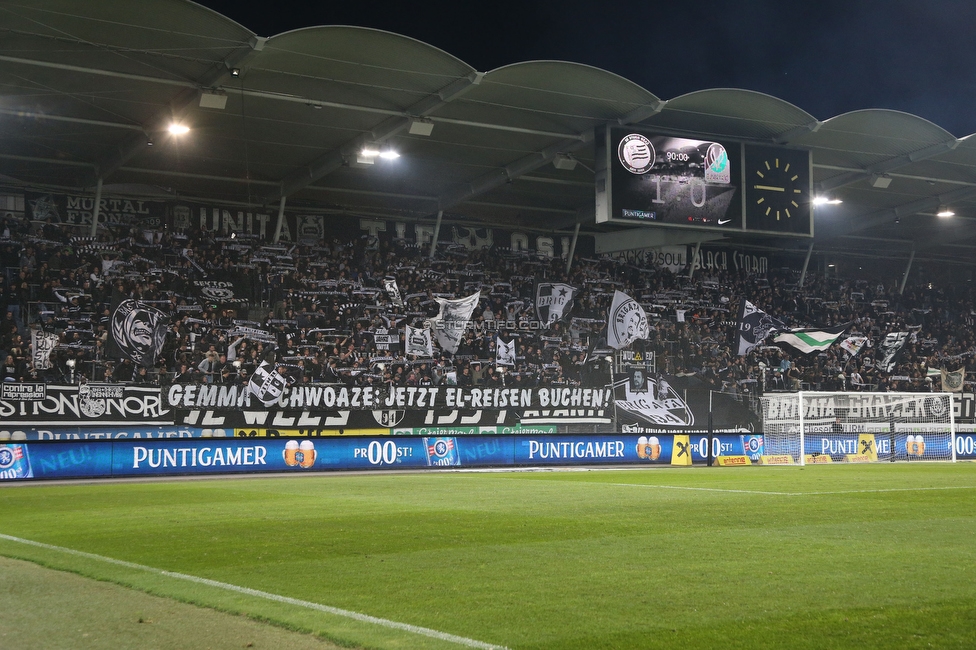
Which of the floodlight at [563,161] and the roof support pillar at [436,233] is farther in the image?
the roof support pillar at [436,233]

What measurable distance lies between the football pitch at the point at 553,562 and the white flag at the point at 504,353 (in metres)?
20.0

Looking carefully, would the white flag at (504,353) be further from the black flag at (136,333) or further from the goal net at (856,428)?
the black flag at (136,333)

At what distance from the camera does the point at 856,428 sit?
32969mm

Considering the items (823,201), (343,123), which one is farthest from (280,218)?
(823,201)

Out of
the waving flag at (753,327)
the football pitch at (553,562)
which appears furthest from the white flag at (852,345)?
the football pitch at (553,562)

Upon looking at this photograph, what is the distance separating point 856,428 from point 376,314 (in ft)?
55.6

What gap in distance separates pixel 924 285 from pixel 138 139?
4009cm

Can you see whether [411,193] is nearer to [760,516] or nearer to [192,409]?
[192,409]

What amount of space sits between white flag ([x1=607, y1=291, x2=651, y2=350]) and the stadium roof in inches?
165

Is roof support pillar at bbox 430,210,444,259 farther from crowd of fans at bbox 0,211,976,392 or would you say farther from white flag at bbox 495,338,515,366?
white flag at bbox 495,338,515,366

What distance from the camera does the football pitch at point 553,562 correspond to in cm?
555

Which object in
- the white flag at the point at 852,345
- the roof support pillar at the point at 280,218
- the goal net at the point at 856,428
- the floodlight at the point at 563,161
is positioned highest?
the floodlight at the point at 563,161

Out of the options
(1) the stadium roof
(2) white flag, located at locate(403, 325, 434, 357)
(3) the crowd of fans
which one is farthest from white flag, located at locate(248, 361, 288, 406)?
(1) the stadium roof

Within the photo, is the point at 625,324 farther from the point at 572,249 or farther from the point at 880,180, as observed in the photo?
the point at 880,180
